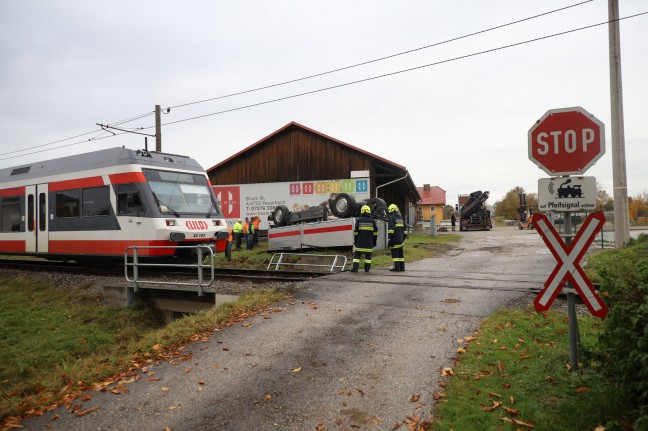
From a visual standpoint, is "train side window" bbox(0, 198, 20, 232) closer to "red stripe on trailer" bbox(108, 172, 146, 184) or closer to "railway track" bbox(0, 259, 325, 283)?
"railway track" bbox(0, 259, 325, 283)

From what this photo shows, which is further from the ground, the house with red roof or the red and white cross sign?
the house with red roof

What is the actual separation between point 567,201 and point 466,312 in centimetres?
315

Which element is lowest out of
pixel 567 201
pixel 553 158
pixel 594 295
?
pixel 594 295

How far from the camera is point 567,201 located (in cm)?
392

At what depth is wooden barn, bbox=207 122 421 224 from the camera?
23484 mm

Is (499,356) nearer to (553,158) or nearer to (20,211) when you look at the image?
(553,158)

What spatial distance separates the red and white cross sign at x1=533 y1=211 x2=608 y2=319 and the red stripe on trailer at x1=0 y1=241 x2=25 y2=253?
15.0 meters

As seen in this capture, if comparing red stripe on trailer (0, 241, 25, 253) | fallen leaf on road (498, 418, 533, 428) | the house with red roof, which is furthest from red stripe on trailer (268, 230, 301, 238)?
the house with red roof

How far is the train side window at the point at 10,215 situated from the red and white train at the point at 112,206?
0.11 ft

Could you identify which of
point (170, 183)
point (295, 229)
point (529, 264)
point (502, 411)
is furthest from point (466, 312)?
point (295, 229)

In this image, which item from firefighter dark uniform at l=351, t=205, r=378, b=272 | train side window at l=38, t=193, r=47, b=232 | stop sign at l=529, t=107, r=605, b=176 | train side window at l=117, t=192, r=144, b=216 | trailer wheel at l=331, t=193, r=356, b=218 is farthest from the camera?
trailer wheel at l=331, t=193, r=356, b=218

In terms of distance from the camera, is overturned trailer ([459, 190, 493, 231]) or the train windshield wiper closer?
the train windshield wiper

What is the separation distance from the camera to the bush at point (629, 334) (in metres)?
2.88

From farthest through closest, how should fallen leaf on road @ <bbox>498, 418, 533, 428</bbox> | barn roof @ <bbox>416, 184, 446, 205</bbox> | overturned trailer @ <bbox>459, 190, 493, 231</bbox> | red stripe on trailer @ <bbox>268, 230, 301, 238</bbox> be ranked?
barn roof @ <bbox>416, 184, 446, 205</bbox>
overturned trailer @ <bbox>459, 190, 493, 231</bbox>
red stripe on trailer @ <bbox>268, 230, 301, 238</bbox>
fallen leaf on road @ <bbox>498, 418, 533, 428</bbox>
